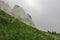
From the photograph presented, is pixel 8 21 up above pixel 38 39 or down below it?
above

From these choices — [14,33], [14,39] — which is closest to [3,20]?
[14,33]

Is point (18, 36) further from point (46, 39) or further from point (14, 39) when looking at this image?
point (46, 39)

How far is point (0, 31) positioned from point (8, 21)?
10.0m

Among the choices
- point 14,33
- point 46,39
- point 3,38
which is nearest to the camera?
point 3,38

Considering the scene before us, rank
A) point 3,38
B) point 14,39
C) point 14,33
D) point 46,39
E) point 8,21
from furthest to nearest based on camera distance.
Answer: point 8,21
point 46,39
point 14,33
point 14,39
point 3,38

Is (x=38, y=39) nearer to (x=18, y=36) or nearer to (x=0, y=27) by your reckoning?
(x=18, y=36)

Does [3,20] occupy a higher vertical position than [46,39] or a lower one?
higher

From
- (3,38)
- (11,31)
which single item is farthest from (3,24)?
(3,38)

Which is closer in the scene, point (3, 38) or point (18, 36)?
point (3, 38)

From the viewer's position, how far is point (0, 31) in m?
38.9

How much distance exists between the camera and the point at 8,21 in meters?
48.8

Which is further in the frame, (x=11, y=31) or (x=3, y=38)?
(x=11, y=31)

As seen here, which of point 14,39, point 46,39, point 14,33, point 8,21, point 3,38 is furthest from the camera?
point 8,21

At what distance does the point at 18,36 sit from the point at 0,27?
605 cm
